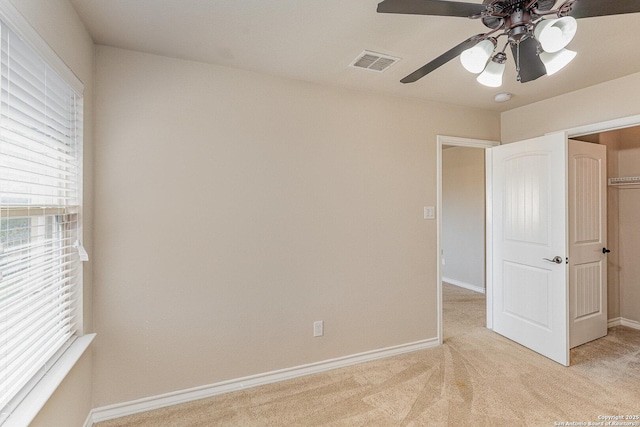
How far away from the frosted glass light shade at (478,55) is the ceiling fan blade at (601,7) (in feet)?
0.96

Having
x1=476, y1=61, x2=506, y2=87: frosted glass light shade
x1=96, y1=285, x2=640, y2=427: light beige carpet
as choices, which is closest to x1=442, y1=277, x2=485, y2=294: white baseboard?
x1=96, y1=285, x2=640, y2=427: light beige carpet

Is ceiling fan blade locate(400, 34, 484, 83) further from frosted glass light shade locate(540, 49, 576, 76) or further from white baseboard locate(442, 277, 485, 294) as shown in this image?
white baseboard locate(442, 277, 485, 294)

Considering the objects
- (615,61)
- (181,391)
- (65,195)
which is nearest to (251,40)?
(65,195)

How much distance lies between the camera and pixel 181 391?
87.7 inches

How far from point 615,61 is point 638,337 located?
9.19 ft

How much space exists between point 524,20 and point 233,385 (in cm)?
277

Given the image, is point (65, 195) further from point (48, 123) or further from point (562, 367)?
point (562, 367)

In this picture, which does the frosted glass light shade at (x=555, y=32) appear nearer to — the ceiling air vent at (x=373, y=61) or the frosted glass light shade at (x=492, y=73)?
the frosted glass light shade at (x=492, y=73)

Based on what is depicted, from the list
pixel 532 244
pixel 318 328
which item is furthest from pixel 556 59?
pixel 318 328

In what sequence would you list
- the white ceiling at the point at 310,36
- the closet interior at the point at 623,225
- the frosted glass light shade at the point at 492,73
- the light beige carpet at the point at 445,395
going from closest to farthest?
the frosted glass light shade at the point at 492,73 → the white ceiling at the point at 310,36 → the light beige carpet at the point at 445,395 → the closet interior at the point at 623,225

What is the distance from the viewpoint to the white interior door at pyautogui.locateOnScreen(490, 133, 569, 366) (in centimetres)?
274

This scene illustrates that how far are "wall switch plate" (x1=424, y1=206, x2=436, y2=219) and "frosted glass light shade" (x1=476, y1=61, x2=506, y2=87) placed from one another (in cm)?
160

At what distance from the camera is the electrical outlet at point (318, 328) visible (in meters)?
2.64

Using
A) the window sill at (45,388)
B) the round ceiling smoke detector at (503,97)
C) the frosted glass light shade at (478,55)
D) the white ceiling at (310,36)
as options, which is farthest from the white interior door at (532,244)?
the window sill at (45,388)
